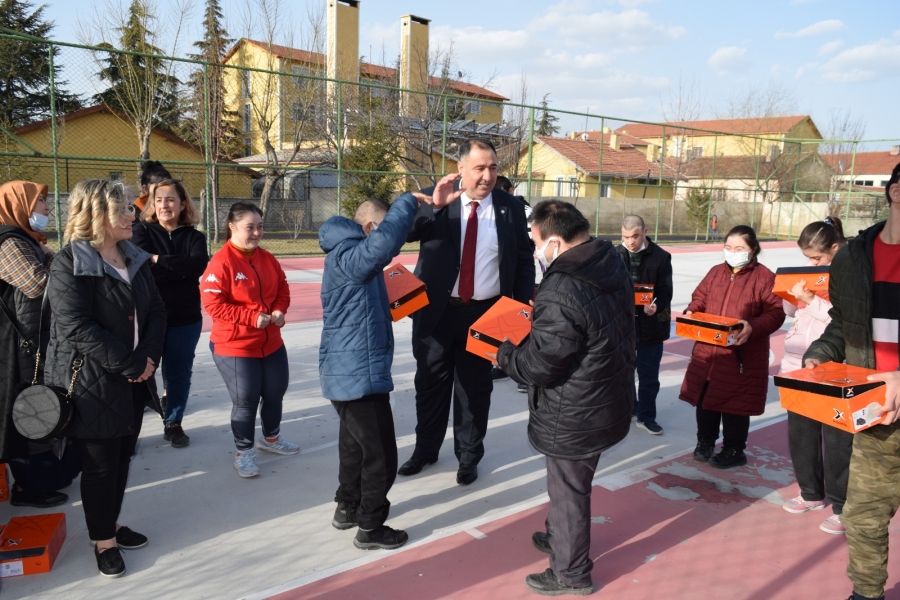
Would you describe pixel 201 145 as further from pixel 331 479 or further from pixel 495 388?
pixel 331 479

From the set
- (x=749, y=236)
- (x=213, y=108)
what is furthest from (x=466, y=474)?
(x=213, y=108)

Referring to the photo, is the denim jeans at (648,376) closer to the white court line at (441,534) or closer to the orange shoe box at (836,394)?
the white court line at (441,534)

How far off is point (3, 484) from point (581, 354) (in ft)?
10.8

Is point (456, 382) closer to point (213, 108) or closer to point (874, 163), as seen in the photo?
point (213, 108)

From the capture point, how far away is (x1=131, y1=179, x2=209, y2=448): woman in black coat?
4.52 meters

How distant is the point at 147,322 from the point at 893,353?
3.41 meters

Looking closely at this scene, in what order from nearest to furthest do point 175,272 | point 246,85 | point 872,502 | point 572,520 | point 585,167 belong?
point 872,502 → point 572,520 → point 175,272 → point 246,85 → point 585,167

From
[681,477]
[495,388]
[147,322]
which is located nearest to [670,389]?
[495,388]

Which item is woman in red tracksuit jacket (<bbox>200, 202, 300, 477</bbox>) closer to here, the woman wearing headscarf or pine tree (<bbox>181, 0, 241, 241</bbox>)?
the woman wearing headscarf

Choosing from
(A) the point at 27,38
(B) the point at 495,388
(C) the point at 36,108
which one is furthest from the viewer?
(C) the point at 36,108

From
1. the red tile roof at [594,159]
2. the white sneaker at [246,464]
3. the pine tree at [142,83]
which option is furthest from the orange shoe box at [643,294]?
the red tile roof at [594,159]

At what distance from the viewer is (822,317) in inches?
160

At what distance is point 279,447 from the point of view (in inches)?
182

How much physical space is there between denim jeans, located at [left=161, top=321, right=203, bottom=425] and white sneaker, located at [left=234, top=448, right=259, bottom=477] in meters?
0.82
